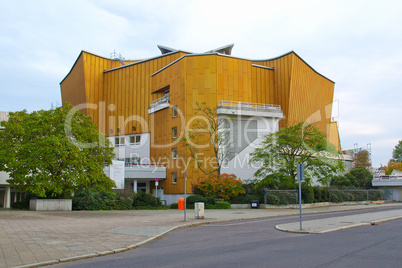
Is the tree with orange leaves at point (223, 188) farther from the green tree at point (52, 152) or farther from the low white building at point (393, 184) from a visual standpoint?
the low white building at point (393, 184)

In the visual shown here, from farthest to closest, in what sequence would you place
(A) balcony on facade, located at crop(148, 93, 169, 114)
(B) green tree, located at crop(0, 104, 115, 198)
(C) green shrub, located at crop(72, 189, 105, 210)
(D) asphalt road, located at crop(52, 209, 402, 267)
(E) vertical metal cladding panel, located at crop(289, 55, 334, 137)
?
1. (E) vertical metal cladding panel, located at crop(289, 55, 334, 137)
2. (A) balcony on facade, located at crop(148, 93, 169, 114)
3. (C) green shrub, located at crop(72, 189, 105, 210)
4. (B) green tree, located at crop(0, 104, 115, 198)
5. (D) asphalt road, located at crop(52, 209, 402, 267)

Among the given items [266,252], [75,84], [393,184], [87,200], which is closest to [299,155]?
[87,200]

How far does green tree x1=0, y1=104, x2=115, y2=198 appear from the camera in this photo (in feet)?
81.6

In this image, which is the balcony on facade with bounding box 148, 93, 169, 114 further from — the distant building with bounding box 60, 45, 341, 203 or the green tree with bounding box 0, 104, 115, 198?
the green tree with bounding box 0, 104, 115, 198

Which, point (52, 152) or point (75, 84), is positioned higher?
point (75, 84)

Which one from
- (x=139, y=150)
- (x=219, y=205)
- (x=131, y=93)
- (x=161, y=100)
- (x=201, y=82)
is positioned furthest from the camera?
(x=131, y=93)

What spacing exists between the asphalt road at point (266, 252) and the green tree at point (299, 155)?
20.7 metres

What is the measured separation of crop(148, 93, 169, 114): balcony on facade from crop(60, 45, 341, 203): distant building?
13 cm

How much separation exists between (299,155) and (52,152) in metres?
21.4

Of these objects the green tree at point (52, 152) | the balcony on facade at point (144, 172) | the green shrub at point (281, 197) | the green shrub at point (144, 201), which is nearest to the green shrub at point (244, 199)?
the green shrub at point (281, 197)

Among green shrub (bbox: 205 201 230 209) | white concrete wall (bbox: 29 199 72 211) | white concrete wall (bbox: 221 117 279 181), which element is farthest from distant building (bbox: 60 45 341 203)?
white concrete wall (bbox: 29 199 72 211)

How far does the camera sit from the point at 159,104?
1929 inches

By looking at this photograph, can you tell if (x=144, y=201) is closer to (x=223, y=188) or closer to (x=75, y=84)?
(x=223, y=188)

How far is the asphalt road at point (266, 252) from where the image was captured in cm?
830
